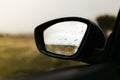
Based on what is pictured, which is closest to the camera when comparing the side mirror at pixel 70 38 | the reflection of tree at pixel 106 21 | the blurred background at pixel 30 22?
the side mirror at pixel 70 38

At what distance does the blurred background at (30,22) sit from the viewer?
2.74 metres

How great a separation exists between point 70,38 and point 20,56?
7.21 ft

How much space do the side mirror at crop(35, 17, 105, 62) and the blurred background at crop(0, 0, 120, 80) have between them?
1.87 m

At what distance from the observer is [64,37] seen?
2.33ft

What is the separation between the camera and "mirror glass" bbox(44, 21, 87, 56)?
0.64m

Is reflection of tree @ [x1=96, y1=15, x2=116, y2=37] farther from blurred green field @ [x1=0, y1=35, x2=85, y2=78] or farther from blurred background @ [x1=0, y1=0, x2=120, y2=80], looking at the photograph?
blurred green field @ [x1=0, y1=35, x2=85, y2=78]

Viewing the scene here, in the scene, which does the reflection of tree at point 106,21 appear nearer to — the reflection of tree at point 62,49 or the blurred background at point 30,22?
the blurred background at point 30,22

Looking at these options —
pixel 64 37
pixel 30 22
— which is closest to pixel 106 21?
pixel 30 22

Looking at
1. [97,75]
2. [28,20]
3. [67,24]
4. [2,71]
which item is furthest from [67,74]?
[28,20]

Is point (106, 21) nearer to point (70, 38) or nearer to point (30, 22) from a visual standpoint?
point (30, 22)

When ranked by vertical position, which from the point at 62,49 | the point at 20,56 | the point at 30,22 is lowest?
the point at 20,56

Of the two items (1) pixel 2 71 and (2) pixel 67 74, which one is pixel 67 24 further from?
(1) pixel 2 71

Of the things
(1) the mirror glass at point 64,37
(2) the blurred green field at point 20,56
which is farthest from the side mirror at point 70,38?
(2) the blurred green field at point 20,56

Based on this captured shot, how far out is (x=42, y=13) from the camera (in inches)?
120
